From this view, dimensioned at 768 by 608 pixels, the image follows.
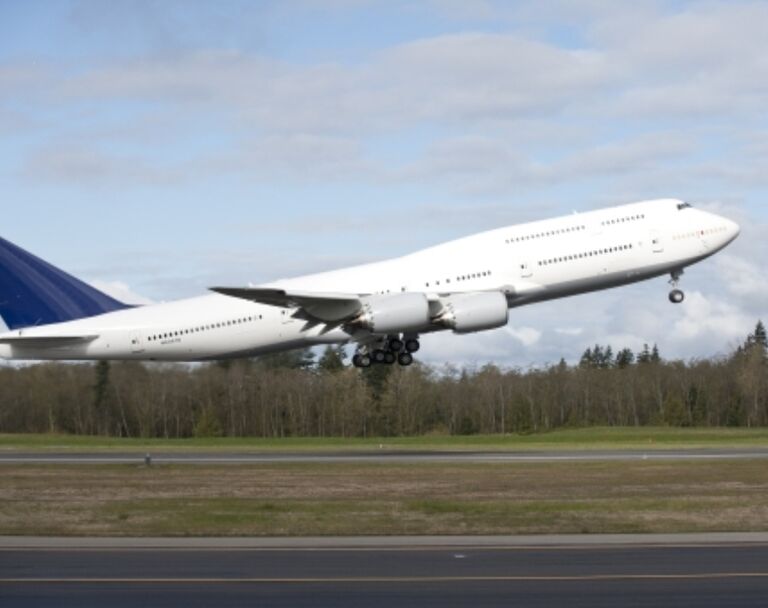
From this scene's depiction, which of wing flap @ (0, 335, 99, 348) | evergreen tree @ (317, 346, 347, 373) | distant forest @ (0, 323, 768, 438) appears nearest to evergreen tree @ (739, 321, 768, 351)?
distant forest @ (0, 323, 768, 438)

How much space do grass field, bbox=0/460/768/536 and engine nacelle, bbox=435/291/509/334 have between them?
201 inches

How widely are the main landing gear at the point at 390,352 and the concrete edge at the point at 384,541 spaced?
76.0 ft

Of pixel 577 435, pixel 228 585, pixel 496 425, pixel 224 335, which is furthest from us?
pixel 496 425

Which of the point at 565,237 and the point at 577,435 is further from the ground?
the point at 565,237

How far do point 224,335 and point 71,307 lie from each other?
585 cm

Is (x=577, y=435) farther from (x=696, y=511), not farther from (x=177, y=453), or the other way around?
(x=696, y=511)

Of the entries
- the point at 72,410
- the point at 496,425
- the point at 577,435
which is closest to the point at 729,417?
the point at 496,425

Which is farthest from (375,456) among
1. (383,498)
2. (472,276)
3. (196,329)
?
(383,498)

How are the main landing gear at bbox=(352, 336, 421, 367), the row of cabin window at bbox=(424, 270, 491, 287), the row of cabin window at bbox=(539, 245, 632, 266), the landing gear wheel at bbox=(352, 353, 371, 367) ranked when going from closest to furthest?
the row of cabin window at bbox=(539, 245, 632, 266) → the row of cabin window at bbox=(424, 270, 491, 287) → the main landing gear at bbox=(352, 336, 421, 367) → the landing gear wheel at bbox=(352, 353, 371, 367)

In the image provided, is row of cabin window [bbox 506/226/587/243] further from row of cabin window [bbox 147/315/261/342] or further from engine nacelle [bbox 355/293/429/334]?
row of cabin window [bbox 147/315/261/342]

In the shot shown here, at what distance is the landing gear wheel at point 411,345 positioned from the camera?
46.6 m

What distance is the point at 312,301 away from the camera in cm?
4391

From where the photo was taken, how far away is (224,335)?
153 feet

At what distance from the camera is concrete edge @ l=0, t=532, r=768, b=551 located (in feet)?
70.9
